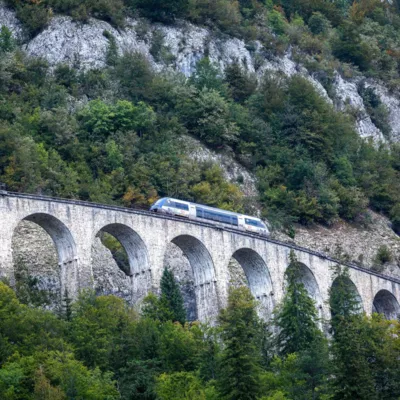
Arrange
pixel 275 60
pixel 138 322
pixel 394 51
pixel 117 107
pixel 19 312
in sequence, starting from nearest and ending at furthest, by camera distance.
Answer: pixel 19 312 < pixel 138 322 < pixel 117 107 < pixel 275 60 < pixel 394 51

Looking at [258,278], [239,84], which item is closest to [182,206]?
[258,278]

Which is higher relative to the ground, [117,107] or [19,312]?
[117,107]

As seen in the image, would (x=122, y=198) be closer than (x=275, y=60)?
Yes

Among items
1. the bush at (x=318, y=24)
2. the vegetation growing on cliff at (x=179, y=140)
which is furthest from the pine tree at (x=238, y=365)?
the bush at (x=318, y=24)

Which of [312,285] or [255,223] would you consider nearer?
[312,285]

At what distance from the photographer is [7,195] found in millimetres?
72125

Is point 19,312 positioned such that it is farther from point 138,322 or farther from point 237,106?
point 237,106

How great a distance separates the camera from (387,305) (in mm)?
95062

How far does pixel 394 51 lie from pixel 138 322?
245 ft

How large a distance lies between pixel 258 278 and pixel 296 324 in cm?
1317

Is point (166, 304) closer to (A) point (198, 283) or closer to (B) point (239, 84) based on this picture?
(A) point (198, 283)

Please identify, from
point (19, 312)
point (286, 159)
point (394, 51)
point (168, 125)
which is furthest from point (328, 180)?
point (19, 312)

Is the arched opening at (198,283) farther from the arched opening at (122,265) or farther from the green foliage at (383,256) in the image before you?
the green foliage at (383,256)

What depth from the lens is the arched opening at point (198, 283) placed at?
81312 millimetres
